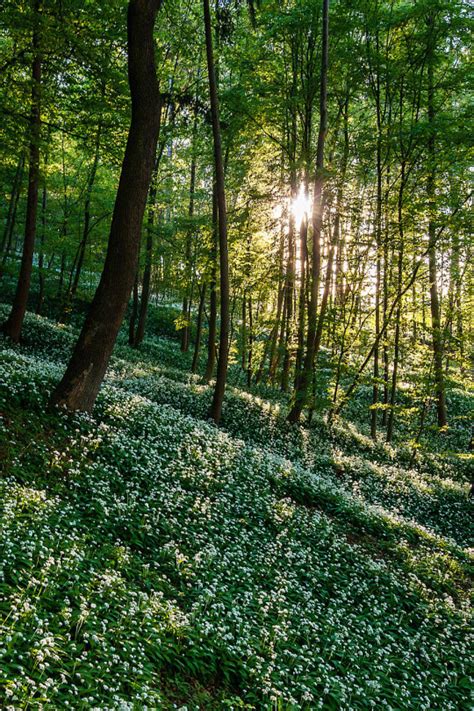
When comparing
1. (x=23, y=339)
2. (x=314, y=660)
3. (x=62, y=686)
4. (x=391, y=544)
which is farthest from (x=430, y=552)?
(x=23, y=339)

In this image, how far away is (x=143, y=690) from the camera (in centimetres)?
417

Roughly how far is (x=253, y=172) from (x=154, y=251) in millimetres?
7955

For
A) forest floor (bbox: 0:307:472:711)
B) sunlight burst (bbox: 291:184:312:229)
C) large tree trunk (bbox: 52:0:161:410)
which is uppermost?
sunlight burst (bbox: 291:184:312:229)

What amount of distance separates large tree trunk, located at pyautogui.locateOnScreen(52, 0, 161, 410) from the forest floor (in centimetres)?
113

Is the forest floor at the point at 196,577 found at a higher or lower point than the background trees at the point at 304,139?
lower

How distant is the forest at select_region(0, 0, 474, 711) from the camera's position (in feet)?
16.9

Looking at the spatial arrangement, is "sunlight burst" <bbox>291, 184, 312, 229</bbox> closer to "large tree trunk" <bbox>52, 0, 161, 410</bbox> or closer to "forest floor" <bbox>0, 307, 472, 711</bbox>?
"large tree trunk" <bbox>52, 0, 161, 410</bbox>

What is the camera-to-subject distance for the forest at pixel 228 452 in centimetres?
515

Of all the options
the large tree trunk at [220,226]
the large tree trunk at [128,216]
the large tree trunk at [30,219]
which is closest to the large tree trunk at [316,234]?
the large tree trunk at [220,226]

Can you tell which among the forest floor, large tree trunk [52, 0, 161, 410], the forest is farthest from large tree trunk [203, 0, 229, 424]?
large tree trunk [52, 0, 161, 410]

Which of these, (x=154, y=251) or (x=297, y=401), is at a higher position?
(x=154, y=251)

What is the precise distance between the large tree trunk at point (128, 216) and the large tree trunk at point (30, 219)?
5656 mm

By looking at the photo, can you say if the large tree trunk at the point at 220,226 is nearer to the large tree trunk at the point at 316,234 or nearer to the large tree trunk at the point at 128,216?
the large tree trunk at the point at 316,234

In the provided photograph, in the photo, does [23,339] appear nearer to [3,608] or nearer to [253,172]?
[253,172]
